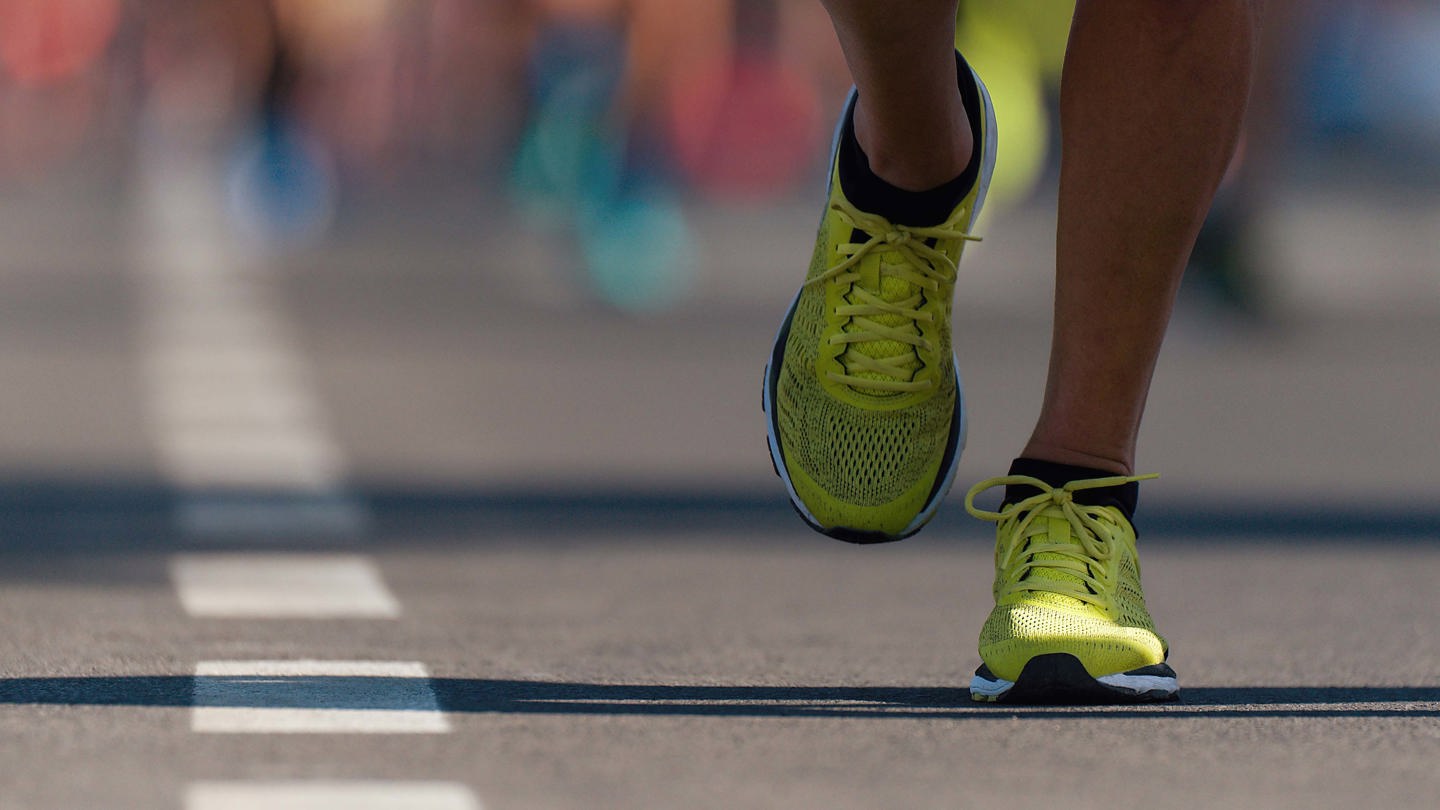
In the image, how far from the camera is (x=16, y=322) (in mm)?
12117

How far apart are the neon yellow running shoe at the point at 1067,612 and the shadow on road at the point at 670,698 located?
3cm

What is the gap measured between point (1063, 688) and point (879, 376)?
54 cm

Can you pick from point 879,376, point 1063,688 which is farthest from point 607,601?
point 1063,688

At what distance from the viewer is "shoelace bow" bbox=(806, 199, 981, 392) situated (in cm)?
390

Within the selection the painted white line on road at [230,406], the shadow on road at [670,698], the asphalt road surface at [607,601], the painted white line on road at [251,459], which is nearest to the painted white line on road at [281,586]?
the asphalt road surface at [607,601]

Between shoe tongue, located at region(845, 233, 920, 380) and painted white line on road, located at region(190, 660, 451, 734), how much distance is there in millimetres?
690

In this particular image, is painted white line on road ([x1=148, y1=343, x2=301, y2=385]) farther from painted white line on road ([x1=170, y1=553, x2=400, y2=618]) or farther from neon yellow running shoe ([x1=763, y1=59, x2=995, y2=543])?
neon yellow running shoe ([x1=763, y1=59, x2=995, y2=543])

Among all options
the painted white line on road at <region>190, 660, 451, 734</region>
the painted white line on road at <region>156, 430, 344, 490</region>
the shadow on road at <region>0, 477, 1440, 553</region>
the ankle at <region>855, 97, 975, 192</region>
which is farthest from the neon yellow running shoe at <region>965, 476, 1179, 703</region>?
the painted white line on road at <region>156, 430, 344, 490</region>

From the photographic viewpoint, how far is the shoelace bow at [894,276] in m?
3.90

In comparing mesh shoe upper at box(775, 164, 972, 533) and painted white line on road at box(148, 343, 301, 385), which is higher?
mesh shoe upper at box(775, 164, 972, 533)

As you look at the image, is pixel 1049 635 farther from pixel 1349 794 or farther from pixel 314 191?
pixel 314 191

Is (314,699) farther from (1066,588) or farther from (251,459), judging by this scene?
(251,459)

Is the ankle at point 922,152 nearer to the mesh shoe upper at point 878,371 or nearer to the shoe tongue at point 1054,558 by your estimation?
the mesh shoe upper at point 878,371

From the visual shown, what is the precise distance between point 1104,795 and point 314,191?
18343 mm
